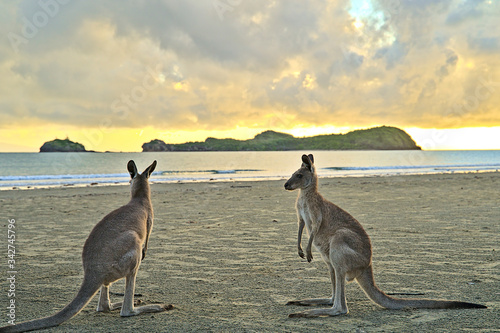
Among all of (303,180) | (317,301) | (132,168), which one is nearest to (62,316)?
(132,168)

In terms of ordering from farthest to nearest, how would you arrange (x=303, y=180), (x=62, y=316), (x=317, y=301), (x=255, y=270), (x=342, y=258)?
(x=255, y=270) → (x=303, y=180) → (x=317, y=301) → (x=342, y=258) → (x=62, y=316)

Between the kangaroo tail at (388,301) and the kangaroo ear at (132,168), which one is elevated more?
the kangaroo ear at (132,168)

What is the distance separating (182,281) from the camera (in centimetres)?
469

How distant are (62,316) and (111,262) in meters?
0.49

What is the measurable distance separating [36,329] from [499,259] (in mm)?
5268

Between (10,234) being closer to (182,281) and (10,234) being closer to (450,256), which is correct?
(182,281)

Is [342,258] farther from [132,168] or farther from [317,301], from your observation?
[132,168]

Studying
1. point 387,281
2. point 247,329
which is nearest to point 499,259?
point 387,281

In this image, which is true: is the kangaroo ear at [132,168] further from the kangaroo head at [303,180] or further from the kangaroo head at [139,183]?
the kangaroo head at [303,180]

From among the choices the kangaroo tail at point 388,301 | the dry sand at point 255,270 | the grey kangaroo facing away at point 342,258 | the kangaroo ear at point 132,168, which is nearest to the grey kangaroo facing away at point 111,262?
the dry sand at point 255,270

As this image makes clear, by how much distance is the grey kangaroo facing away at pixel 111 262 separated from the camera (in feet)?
9.93

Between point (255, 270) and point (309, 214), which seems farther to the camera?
point (255, 270)

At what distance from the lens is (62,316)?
2996mm

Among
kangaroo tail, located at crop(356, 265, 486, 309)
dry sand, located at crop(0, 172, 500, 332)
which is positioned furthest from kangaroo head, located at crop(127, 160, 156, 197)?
kangaroo tail, located at crop(356, 265, 486, 309)
